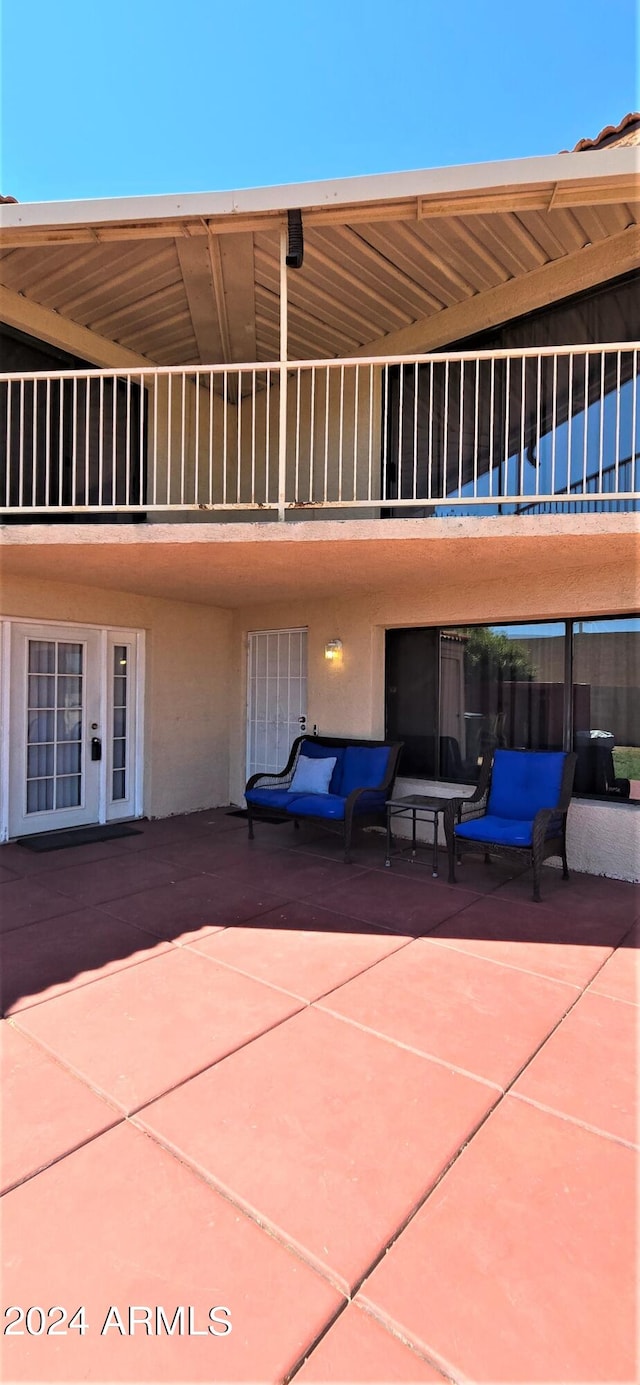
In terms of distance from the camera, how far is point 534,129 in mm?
6363

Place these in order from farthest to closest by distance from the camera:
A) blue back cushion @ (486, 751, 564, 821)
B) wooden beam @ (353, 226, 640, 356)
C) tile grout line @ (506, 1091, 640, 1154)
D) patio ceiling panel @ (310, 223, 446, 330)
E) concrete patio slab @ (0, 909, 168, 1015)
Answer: blue back cushion @ (486, 751, 564, 821) < wooden beam @ (353, 226, 640, 356) < patio ceiling panel @ (310, 223, 446, 330) < concrete patio slab @ (0, 909, 168, 1015) < tile grout line @ (506, 1091, 640, 1154)

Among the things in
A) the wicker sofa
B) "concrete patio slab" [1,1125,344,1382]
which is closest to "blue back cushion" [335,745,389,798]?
the wicker sofa

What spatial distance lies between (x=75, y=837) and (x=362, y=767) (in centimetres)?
316

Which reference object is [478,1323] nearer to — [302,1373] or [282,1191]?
[302,1373]

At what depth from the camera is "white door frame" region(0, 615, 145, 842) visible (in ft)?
21.7

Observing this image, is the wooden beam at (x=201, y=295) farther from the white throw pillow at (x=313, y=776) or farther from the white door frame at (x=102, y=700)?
the white throw pillow at (x=313, y=776)

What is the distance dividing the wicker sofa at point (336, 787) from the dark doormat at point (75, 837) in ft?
4.86

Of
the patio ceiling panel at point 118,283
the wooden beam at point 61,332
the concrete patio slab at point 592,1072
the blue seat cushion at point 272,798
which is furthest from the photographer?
the blue seat cushion at point 272,798

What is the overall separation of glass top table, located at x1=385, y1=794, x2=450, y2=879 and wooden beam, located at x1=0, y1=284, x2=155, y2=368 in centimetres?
563

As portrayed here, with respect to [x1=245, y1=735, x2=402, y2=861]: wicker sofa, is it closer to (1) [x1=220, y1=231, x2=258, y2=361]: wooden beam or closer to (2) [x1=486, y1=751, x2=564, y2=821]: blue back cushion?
(2) [x1=486, y1=751, x2=564, y2=821]: blue back cushion

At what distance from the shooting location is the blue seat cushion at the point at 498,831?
5.08m

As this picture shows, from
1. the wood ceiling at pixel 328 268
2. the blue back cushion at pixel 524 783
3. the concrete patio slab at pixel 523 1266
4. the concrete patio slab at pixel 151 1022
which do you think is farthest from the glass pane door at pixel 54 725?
the concrete patio slab at pixel 523 1266

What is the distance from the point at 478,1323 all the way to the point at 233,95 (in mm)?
10561

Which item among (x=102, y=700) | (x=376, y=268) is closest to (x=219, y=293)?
(x=376, y=268)
